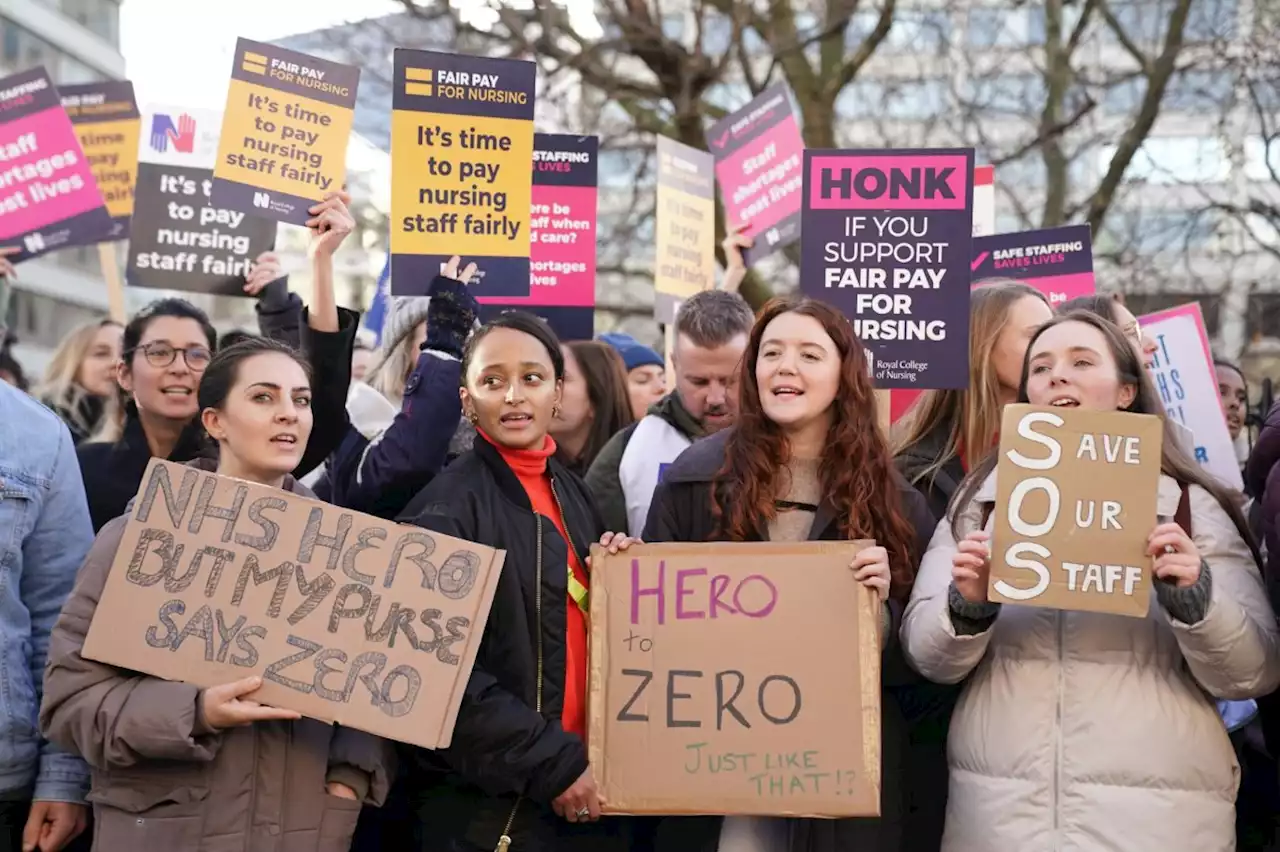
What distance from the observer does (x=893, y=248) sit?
15.6ft

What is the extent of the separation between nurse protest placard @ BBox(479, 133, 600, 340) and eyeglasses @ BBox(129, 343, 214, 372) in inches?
57.4

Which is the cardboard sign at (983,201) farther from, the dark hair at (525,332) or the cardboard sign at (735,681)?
the cardboard sign at (735,681)

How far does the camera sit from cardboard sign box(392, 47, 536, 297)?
15.4 ft

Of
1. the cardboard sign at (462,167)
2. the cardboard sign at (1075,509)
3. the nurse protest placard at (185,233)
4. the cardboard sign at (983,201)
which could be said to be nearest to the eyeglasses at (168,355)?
the cardboard sign at (462,167)

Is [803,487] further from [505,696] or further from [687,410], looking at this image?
[687,410]

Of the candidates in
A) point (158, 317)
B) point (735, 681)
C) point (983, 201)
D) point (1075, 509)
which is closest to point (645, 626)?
point (735, 681)

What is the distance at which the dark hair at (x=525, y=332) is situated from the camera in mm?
3826

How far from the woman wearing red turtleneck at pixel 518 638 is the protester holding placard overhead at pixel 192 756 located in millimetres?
218

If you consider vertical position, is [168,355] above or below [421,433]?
above

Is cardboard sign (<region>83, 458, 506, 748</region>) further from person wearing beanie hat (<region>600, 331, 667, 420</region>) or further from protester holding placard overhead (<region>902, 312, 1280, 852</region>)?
person wearing beanie hat (<region>600, 331, 667, 420</region>)

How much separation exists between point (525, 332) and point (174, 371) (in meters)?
1.47

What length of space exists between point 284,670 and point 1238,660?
210 centimetres

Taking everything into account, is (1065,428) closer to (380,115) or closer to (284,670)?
(284,670)

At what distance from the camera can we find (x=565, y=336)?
5.87 meters
